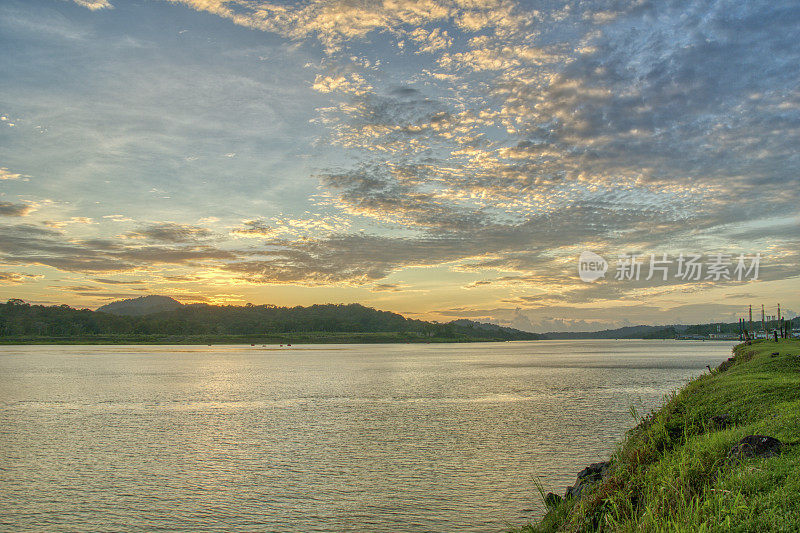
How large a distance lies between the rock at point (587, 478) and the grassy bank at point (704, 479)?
483 millimetres

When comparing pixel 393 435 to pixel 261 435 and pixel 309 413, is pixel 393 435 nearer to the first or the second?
pixel 261 435

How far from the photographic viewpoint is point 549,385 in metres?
71.4

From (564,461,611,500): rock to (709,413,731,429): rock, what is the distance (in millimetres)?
4365

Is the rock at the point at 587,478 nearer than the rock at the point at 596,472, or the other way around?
the rock at the point at 587,478

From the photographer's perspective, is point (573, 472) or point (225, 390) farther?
point (225, 390)

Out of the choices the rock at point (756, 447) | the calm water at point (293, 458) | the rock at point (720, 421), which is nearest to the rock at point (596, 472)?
the calm water at point (293, 458)

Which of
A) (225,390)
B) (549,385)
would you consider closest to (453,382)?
(549,385)

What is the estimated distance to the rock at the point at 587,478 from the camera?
18.7 meters

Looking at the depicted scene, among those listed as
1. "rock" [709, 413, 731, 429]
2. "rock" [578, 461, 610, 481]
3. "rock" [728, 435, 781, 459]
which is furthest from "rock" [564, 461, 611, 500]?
"rock" [728, 435, 781, 459]

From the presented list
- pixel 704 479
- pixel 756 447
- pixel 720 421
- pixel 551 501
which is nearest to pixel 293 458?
pixel 551 501

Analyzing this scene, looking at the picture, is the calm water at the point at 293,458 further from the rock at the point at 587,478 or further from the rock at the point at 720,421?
the rock at the point at 720,421

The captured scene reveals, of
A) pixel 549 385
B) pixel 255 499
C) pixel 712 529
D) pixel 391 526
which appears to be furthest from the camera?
pixel 549 385

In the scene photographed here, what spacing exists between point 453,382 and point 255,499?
192 ft

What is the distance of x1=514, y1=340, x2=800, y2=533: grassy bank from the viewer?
1048 centimetres
